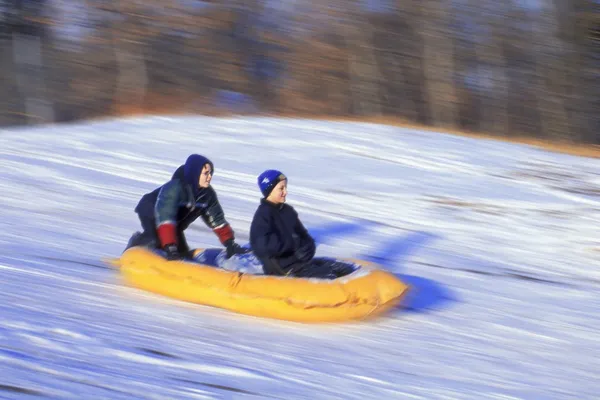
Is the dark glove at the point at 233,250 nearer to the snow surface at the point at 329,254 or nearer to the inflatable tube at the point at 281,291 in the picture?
the inflatable tube at the point at 281,291

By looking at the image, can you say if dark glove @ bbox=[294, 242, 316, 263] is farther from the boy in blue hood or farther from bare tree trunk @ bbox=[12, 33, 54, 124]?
bare tree trunk @ bbox=[12, 33, 54, 124]

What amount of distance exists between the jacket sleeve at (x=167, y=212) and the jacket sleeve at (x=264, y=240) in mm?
716

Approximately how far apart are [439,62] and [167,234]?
17330 millimetres

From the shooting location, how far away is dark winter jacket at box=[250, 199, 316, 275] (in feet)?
17.9

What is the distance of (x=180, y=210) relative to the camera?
242 inches

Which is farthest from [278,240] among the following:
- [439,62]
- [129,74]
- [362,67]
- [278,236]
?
[129,74]

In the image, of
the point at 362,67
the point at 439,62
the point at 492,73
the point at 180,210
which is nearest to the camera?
the point at 180,210

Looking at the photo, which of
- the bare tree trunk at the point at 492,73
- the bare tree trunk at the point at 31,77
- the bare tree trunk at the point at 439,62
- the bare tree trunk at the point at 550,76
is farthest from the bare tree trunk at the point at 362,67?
the bare tree trunk at the point at 31,77

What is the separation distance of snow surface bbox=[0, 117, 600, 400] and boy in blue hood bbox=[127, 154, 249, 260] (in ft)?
1.29

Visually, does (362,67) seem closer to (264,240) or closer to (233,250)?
(233,250)

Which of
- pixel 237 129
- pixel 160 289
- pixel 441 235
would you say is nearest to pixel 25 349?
pixel 160 289

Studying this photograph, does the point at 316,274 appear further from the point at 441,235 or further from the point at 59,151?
the point at 59,151

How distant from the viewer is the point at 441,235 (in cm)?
859

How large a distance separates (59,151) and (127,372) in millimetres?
7777
